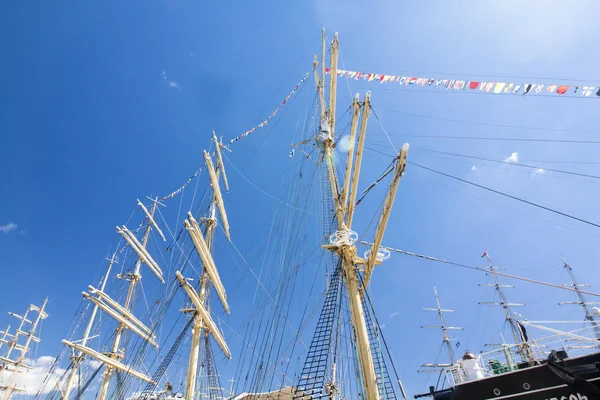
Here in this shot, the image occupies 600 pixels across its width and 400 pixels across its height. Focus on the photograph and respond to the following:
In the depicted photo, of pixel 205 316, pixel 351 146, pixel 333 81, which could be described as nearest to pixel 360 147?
pixel 351 146

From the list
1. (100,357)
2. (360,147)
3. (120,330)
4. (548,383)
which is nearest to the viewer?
(548,383)

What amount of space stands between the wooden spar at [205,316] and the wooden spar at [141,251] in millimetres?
12399

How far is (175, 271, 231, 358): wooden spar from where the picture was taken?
51.3 feet

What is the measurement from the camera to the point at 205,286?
2020 cm

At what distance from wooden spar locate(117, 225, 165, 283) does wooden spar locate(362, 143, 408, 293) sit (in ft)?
81.4

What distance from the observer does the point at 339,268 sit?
33.8 feet

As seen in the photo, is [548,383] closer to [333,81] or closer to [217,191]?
[333,81]

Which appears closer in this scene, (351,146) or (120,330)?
(351,146)

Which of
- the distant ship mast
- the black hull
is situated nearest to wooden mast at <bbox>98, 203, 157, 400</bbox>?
the distant ship mast

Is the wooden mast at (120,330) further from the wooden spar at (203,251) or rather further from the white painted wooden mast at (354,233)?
the white painted wooden mast at (354,233)

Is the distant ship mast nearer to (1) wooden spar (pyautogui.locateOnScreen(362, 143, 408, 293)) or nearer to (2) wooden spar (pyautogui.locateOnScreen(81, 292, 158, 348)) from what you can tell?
(2) wooden spar (pyautogui.locateOnScreen(81, 292, 158, 348))

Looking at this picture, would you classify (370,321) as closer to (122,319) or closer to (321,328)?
(321,328)

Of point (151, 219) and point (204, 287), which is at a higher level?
point (151, 219)

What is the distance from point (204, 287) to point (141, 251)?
12.9 meters
